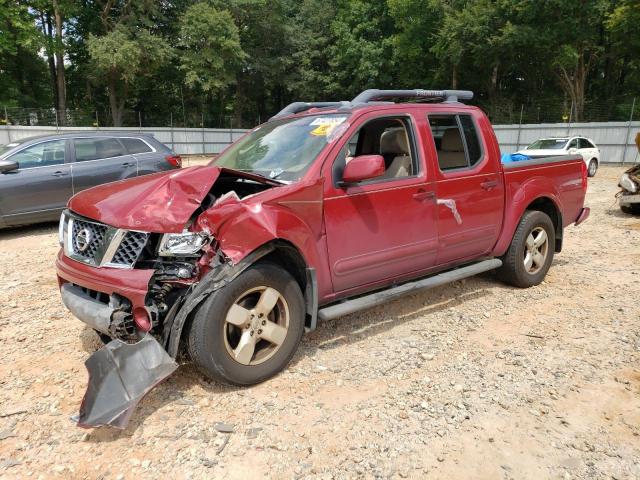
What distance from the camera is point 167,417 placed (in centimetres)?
294

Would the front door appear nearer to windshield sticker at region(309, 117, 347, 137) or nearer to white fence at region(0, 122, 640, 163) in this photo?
windshield sticker at region(309, 117, 347, 137)

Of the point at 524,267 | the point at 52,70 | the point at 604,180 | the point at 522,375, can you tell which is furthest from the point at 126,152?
the point at 52,70

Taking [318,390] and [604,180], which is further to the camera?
[604,180]

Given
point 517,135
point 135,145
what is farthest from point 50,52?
point 517,135

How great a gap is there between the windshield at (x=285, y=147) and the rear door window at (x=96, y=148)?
16.2 ft

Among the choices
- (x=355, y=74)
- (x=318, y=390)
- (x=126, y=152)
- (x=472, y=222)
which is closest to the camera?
(x=318, y=390)

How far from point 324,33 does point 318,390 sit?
4329 centimetres

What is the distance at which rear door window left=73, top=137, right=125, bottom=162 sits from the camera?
8.19 m

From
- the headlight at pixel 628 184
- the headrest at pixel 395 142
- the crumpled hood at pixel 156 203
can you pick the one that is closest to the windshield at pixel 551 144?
the headlight at pixel 628 184

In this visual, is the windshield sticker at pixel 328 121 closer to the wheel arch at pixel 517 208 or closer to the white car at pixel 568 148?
the wheel arch at pixel 517 208

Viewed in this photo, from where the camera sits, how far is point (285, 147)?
3.90 m

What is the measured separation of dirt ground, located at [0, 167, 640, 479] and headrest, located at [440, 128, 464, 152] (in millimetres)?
1549

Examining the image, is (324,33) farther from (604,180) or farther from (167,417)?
(167,417)

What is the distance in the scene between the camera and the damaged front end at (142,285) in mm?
2770
